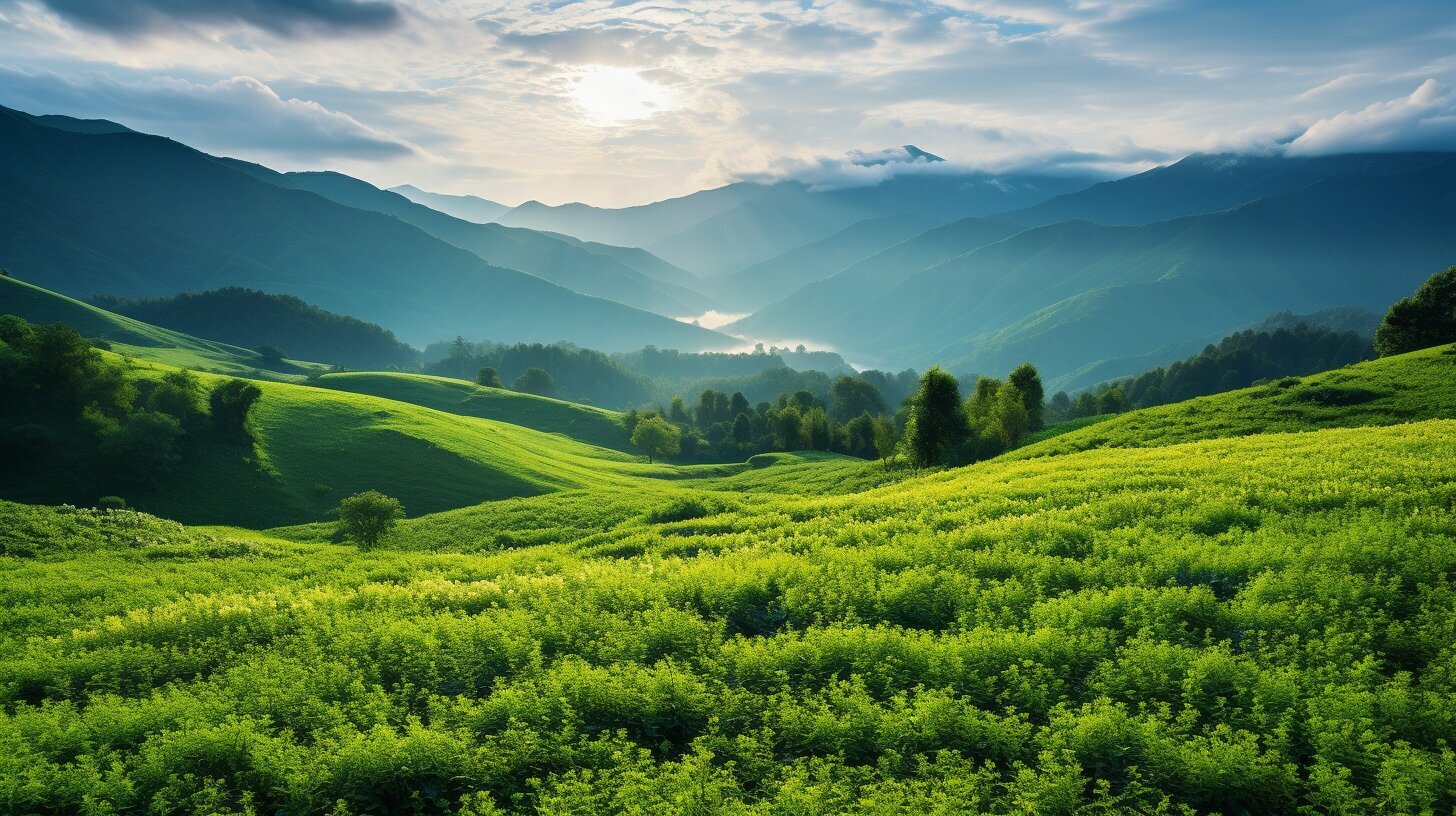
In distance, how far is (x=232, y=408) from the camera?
74625mm

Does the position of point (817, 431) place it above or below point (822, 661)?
below

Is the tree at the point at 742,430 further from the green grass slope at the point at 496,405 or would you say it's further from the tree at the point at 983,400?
the tree at the point at 983,400

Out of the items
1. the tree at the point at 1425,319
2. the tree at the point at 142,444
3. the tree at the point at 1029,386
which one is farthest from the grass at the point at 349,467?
the tree at the point at 1425,319

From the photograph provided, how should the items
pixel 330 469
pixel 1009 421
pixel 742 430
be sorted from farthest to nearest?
1. pixel 742 430
2. pixel 330 469
3. pixel 1009 421

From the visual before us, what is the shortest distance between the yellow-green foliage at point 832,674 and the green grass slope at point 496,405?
126580 mm

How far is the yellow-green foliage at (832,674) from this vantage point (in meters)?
11.1

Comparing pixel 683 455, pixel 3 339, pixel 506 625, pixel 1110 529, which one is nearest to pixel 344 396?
pixel 3 339

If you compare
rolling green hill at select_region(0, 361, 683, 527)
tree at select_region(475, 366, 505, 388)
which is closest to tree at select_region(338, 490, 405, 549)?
rolling green hill at select_region(0, 361, 683, 527)

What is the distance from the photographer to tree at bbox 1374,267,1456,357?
74.9m

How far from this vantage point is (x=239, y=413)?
7488cm

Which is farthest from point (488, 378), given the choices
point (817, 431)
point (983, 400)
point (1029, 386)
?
point (1029, 386)

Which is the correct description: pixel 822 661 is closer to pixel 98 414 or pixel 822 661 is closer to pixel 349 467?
pixel 349 467

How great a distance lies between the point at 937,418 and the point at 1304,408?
27788mm

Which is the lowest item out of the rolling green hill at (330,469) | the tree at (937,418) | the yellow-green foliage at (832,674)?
the rolling green hill at (330,469)
